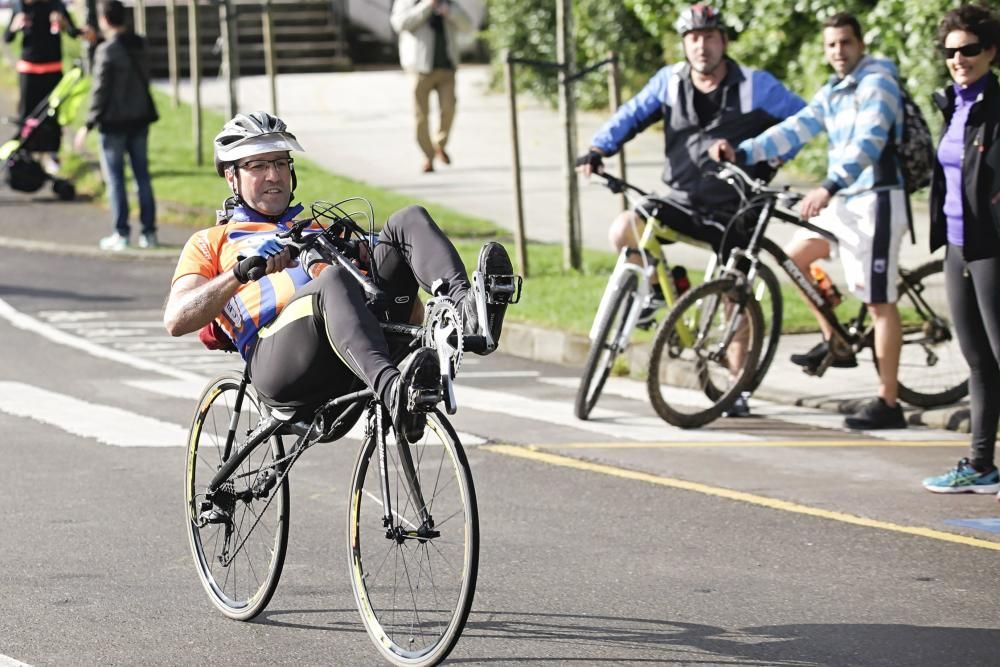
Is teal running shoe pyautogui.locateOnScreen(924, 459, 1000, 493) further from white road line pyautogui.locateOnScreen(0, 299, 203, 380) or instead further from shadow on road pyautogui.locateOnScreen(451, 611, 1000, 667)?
white road line pyautogui.locateOnScreen(0, 299, 203, 380)

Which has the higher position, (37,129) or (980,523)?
(37,129)

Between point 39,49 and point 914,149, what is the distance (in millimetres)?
12281

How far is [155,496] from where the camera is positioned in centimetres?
802

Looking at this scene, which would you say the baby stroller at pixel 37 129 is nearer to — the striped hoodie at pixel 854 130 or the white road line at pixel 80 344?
the white road line at pixel 80 344

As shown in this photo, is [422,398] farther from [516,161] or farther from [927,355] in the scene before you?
[516,161]

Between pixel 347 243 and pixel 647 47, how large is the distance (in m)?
17.1

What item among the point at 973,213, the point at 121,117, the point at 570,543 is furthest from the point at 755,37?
the point at 570,543

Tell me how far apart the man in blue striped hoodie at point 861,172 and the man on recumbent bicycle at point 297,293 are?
12.4 feet

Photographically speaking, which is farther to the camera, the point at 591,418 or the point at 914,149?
the point at 591,418

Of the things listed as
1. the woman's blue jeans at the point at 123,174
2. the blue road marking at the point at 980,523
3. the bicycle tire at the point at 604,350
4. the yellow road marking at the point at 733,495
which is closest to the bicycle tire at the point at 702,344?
the bicycle tire at the point at 604,350

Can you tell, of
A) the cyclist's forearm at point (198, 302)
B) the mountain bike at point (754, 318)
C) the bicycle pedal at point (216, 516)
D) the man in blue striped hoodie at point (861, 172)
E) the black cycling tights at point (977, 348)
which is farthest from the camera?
the mountain bike at point (754, 318)

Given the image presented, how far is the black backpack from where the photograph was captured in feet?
30.6

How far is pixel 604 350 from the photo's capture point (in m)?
9.68

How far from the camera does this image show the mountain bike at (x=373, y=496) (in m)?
5.34
